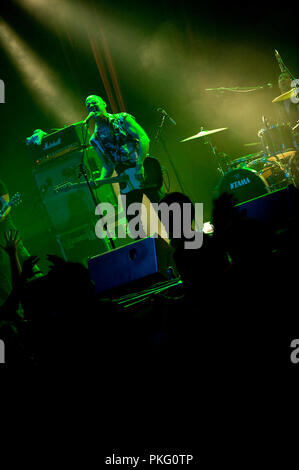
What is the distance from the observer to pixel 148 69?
6.71 metres

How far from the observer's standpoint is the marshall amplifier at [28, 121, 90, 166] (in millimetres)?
5367

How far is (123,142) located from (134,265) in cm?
192

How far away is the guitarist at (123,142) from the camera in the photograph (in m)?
4.01

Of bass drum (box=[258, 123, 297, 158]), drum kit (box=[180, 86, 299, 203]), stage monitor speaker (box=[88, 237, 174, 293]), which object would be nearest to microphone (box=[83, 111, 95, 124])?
stage monitor speaker (box=[88, 237, 174, 293])

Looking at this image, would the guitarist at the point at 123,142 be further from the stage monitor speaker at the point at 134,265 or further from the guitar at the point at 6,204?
the guitar at the point at 6,204

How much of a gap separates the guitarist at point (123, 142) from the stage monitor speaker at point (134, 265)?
4.15ft

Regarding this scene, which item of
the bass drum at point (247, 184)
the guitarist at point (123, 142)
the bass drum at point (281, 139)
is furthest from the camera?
the bass drum at point (281, 139)

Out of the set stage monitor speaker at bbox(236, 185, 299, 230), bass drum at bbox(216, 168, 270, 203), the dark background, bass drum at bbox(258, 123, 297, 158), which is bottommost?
stage monitor speaker at bbox(236, 185, 299, 230)

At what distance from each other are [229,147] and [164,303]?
5.68 metres

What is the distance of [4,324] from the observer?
182cm

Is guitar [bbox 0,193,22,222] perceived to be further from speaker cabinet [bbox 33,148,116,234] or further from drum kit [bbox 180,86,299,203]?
drum kit [bbox 180,86,299,203]

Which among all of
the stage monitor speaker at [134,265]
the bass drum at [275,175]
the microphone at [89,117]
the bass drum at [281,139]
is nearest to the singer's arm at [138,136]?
the microphone at [89,117]

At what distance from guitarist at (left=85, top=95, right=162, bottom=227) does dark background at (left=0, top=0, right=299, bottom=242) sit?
289cm

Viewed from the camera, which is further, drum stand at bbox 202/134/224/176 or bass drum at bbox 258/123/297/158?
drum stand at bbox 202/134/224/176
